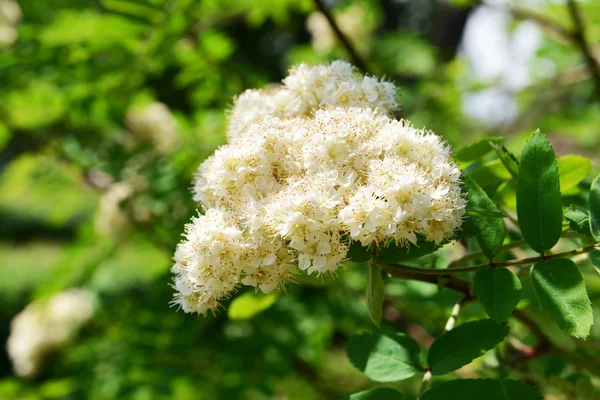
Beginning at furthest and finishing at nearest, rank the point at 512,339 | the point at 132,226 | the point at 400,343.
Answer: the point at 132,226
the point at 512,339
the point at 400,343

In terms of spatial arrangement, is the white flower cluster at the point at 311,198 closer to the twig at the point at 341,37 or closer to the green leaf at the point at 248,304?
the green leaf at the point at 248,304

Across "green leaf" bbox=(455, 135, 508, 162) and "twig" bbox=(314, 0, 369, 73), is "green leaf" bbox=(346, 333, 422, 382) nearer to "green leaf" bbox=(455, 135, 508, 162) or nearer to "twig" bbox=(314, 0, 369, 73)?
"green leaf" bbox=(455, 135, 508, 162)

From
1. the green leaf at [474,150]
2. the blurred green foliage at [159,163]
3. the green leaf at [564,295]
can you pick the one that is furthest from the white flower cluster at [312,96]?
the blurred green foliage at [159,163]

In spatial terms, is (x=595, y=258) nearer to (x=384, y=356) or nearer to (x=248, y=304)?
(x=384, y=356)

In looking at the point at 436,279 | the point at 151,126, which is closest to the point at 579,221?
the point at 436,279

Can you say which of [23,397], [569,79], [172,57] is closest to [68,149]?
[172,57]

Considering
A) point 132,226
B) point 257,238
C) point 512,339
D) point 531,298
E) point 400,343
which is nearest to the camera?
point 257,238

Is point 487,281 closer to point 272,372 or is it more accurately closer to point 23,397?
point 272,372
